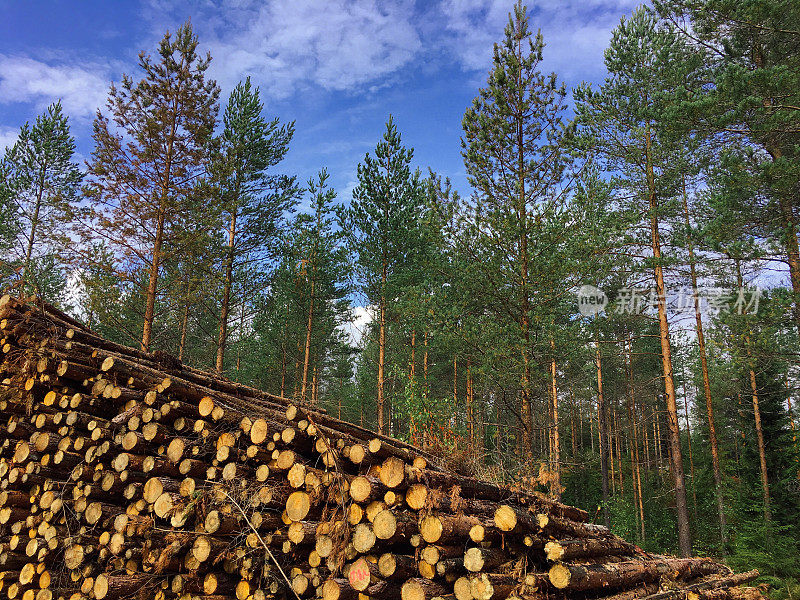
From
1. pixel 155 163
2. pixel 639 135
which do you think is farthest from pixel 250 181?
pixel 639 135

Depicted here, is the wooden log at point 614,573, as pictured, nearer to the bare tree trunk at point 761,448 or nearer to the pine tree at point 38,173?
the bare tree trunk at point 761,448

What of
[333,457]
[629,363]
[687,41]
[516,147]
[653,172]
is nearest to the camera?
[333,457]

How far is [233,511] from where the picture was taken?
3457mm

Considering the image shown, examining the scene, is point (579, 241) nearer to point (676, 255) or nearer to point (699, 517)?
point (676, 255)

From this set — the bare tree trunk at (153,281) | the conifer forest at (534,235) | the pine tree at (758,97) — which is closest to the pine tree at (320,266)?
the conifer forest at (534,235)

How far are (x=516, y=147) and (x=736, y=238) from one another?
5567 millimetres

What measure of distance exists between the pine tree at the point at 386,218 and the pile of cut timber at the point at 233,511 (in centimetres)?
1168

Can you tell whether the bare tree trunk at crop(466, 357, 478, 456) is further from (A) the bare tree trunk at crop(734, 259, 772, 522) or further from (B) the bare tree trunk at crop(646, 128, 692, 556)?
(A) the bare tree trunk at crop(734, 259, 772, 522)

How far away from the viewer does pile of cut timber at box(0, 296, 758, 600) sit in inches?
115

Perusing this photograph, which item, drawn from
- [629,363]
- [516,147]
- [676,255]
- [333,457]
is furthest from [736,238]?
[629,363]

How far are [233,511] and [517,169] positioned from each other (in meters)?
9.30

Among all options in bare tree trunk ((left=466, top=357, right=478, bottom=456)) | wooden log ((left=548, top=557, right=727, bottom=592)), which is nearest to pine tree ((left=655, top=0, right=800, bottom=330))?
bare tree trunk ((left=466, top=357, right=478, bottom=456))

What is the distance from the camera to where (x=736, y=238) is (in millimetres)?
10867

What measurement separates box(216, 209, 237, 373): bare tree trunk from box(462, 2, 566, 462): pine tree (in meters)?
8.32
